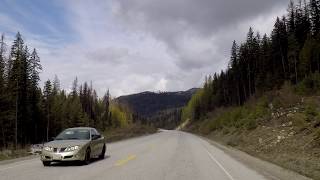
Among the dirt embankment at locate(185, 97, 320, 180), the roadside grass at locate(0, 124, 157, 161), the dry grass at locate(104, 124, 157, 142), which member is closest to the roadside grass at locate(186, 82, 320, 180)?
the dirt embankment at locate(185, 97, 320, 180)

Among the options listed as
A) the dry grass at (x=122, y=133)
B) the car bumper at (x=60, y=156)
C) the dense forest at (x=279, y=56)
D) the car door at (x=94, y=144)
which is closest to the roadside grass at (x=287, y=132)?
the car door at (x=94, y=144)

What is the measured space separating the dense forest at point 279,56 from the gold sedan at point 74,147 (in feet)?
174

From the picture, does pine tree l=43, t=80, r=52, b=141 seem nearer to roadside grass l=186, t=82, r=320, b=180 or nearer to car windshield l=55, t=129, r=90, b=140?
roadside grass l=186, t=82, r=320, b=180

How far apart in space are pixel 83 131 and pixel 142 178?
7.27 m

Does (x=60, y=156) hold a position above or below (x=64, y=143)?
below

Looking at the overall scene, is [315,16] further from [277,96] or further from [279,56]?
[277,96]

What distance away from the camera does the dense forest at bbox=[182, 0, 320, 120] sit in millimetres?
81312

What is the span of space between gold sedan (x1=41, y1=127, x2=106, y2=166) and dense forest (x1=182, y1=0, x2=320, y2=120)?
53067 millimetres

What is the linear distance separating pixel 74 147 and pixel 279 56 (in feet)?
283

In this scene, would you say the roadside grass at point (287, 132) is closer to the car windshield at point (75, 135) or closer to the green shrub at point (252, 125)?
the green shrub at point (252, 125)

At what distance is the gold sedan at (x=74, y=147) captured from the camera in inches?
648

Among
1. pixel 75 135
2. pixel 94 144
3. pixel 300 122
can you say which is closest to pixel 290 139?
pixel 300 122

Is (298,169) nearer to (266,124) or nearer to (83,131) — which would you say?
(83,131)

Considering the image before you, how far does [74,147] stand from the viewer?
17.0 metres
